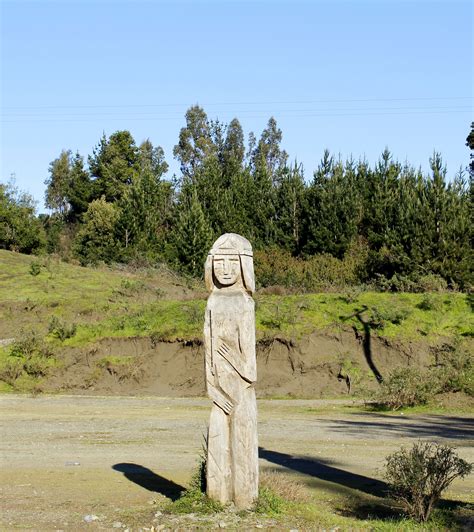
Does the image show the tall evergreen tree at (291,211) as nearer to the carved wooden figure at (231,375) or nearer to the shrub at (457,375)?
the shrub at (457,375)

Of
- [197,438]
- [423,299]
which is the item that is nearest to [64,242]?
[423,299]

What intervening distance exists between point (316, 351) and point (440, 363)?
4035mm

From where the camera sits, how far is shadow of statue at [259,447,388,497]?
39.6ft

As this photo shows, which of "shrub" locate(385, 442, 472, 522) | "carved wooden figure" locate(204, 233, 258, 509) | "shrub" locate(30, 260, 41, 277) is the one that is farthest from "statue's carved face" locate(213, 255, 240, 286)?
"shrub" locate(30, 260, 41, 277)

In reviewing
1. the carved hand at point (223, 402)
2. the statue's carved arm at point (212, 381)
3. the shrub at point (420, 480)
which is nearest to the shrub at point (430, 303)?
the shrub at point (420, 480)

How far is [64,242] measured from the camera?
69562mm

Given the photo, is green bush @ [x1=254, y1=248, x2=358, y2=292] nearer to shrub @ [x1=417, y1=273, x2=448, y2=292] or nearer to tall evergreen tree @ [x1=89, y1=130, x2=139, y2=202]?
shrub @ [x1=417, y1=273, x2=448, y2=292]

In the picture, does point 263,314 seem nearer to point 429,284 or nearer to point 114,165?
point 429,284

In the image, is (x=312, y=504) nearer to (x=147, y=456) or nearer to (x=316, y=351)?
(x=147, y=456)

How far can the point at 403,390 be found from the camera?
874 inches

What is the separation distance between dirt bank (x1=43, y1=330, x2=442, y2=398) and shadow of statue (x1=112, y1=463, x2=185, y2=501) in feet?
43.6

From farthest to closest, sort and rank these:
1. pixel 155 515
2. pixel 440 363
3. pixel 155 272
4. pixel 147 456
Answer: pixel 155 272, pixel 440 363, pixel 147 456, pixel 155 515

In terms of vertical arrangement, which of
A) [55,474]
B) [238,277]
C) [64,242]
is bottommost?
[55,474]

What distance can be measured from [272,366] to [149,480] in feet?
51.1
